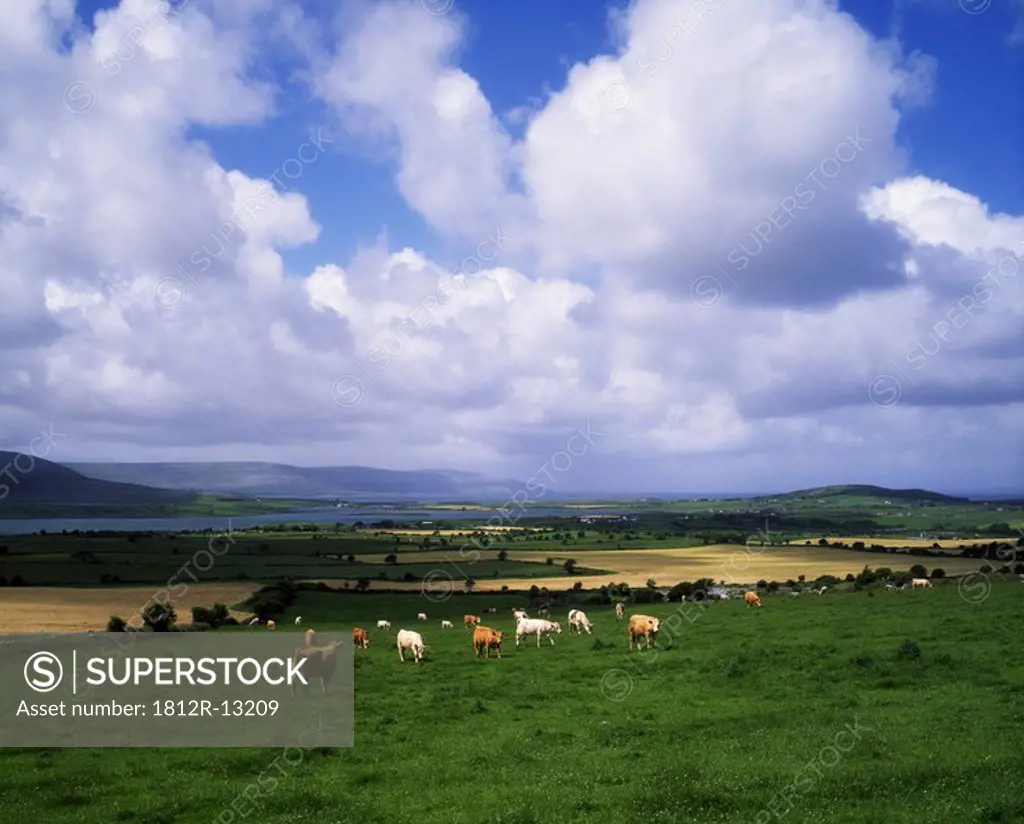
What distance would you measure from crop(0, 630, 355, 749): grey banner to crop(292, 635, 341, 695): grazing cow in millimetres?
36

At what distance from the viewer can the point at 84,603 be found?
7081 cm

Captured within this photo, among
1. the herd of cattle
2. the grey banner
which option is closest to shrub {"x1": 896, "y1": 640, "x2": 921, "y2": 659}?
the herd of cattle

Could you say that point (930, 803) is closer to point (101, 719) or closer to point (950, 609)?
point (101, 719)

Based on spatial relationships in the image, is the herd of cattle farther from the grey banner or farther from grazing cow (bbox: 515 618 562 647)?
the grey banner

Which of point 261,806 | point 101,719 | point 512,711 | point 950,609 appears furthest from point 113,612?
point 950,609

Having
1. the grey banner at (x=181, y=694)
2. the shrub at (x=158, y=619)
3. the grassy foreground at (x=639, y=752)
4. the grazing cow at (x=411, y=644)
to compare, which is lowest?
the shrub at (x=158, y=619)

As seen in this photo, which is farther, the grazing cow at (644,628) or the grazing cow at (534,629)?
the grazing cow at (534,629)

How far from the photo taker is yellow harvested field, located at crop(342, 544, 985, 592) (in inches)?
3585

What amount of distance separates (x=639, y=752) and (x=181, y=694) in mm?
15352

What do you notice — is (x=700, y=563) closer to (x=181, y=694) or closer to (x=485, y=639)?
(x=485, y=639)

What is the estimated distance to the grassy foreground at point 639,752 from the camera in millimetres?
15234

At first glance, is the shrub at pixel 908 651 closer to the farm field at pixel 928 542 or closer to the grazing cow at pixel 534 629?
the grazing cow at pixel 534 629

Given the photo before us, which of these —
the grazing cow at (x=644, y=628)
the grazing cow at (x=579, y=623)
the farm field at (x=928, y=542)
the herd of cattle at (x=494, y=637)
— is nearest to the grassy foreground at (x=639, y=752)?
the herd of cattle at (x=494, y=637)

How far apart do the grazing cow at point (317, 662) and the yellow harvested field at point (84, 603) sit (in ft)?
93.6
